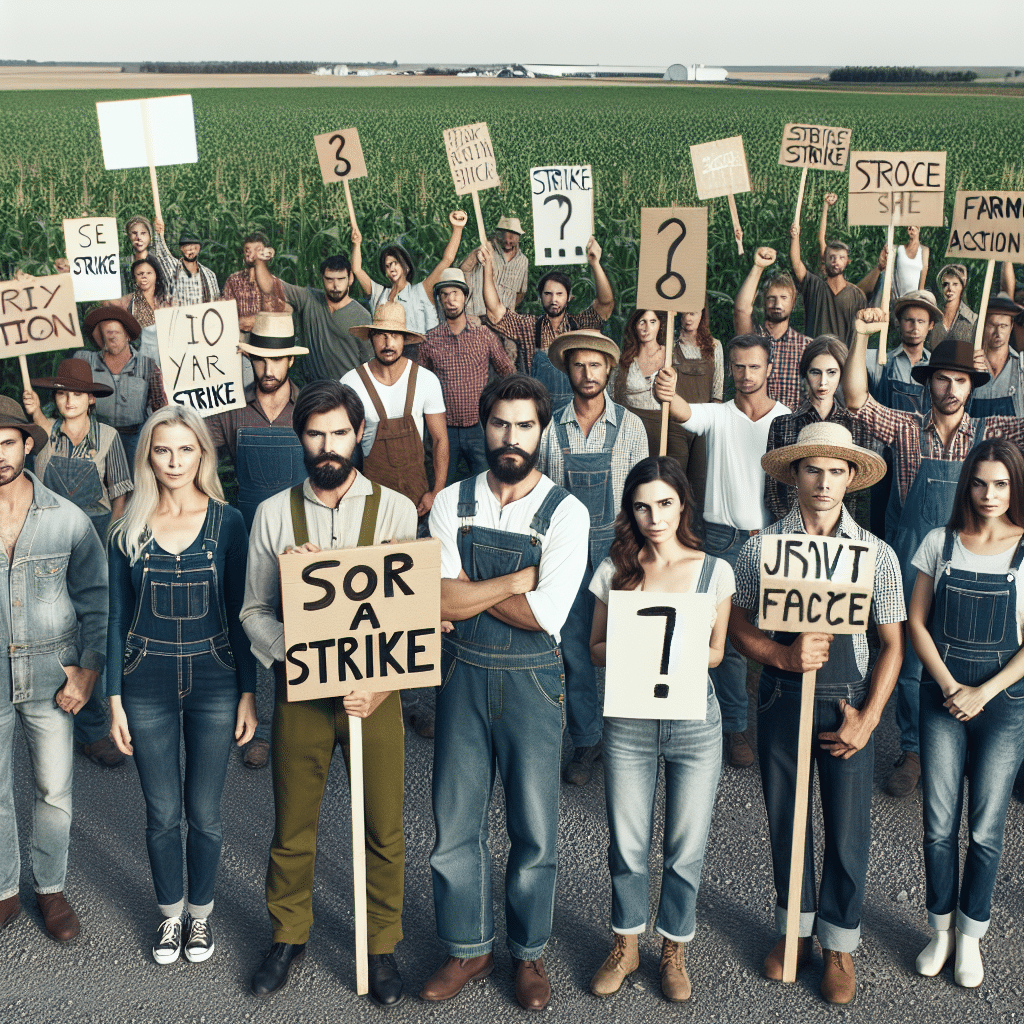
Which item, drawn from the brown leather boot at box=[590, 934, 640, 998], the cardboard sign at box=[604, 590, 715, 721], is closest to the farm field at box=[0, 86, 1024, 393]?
the cardboard sign at box=[604, 590, 715, 721]

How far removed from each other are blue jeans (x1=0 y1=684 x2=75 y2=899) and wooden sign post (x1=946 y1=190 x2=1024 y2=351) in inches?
253

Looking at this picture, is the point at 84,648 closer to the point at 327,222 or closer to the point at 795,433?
the point at 795,433

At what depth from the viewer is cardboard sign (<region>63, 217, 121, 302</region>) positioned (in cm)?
944

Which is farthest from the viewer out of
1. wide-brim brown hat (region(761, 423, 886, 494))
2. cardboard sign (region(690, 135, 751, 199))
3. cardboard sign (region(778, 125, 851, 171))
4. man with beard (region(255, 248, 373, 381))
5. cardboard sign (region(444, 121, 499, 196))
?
cardboard sign (region(778, 125, 851, 171))

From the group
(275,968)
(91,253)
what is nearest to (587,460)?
(275,968)

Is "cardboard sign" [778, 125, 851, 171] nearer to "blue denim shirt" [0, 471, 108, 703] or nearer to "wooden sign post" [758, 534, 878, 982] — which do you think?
"wooden sign post" [758, 534, 878, 982]

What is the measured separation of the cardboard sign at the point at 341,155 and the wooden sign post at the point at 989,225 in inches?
204

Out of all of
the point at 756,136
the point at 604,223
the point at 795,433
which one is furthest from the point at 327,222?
the point at 756,136

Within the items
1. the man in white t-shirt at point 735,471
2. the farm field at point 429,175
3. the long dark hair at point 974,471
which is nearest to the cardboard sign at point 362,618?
the long dark hair at point 974,471

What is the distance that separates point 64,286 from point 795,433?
4.42 metres

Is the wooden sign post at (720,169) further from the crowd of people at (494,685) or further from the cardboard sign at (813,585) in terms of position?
the cardboard sign at (813,585)

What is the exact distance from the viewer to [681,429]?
7.27m

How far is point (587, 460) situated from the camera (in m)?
6.27

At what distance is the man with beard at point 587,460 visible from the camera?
6.26 meters
